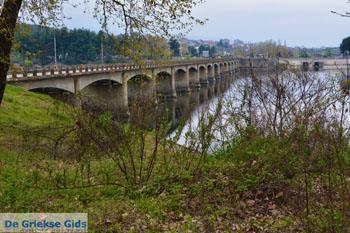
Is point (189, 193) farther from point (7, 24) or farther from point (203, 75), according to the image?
point (203, 75)

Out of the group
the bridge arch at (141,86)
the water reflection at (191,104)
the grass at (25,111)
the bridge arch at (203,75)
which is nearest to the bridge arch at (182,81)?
the water reflection at (191,104)

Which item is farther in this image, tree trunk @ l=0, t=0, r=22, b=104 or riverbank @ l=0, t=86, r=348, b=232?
tree trunk @ l=0, t=0, r=22, b=104

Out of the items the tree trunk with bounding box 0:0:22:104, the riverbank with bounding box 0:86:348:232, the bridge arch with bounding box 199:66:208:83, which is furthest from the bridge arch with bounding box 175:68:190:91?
the riverbank with bounding box 0:86:348:232

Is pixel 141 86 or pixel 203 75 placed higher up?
pixel 203 75

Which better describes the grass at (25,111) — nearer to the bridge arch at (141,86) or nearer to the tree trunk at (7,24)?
the bridge arch at (141,86)

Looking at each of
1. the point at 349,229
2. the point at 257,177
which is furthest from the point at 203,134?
the point at 349,229

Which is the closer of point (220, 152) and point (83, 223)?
point (83, 223)

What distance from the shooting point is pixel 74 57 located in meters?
69.9

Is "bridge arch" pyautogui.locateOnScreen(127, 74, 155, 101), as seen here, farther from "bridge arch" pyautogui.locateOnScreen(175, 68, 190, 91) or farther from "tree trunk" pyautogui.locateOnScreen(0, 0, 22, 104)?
"bridge arch" pyautogui.locateOnScreen(175, 68, 190, 91)

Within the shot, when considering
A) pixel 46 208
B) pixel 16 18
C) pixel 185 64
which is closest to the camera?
pixel 46 208

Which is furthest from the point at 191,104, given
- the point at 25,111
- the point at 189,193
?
the point at 25,111

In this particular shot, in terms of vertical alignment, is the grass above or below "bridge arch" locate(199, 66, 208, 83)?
below

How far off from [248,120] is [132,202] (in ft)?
19.6

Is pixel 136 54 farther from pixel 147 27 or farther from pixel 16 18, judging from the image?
pixel 16 18
